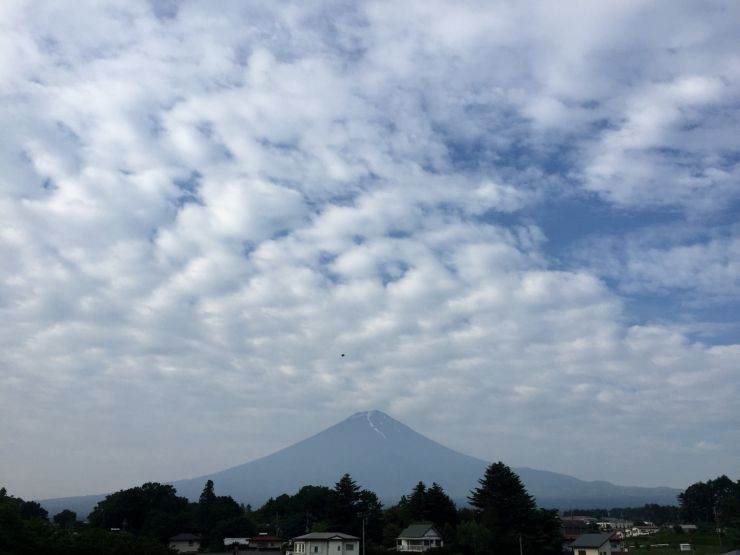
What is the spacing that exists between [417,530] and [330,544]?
361 inches

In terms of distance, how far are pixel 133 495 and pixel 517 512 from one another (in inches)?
1869

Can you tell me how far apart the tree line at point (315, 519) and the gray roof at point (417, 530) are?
1.97 metres

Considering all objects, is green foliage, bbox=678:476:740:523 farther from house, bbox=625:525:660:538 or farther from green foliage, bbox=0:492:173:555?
green foliage, bbox=0:492:173:555

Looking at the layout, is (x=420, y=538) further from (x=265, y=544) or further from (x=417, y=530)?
(x=265, y=544)

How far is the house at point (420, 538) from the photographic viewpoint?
5853cm

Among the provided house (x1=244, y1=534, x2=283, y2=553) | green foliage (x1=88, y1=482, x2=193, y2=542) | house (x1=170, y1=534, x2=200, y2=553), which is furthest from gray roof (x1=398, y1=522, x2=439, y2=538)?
green foliage (x1=88, y1=482, x2=193, y2=542)

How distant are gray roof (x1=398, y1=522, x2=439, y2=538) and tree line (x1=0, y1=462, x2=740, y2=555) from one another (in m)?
1.97

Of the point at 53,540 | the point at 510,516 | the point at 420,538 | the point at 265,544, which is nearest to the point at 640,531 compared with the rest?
the point at 510,516

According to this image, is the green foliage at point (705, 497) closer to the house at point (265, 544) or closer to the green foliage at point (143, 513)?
the house at point (265, 544)

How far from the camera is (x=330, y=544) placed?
54469mm

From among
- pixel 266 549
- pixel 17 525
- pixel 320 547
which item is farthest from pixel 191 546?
pixel 17 525

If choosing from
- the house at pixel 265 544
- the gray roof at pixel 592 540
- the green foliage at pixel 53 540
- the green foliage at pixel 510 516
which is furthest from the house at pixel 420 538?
the green foliage at pixel 53 540

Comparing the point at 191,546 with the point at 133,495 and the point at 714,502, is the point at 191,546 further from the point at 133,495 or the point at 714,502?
the point at 714,502

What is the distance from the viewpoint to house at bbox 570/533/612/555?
56.0m
